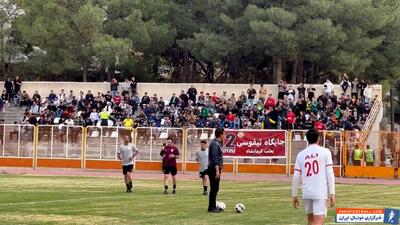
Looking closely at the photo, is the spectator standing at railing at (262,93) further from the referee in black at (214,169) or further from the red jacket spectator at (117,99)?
the referee in black at (214,169)

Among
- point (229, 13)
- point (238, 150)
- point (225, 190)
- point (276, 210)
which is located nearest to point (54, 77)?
point (229, 13)

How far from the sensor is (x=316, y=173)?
47.6 feet

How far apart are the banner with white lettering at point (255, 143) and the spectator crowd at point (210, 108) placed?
11.9 ft

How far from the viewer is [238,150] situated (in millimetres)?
43656

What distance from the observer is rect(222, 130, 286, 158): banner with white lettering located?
4353cm

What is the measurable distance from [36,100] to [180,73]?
17.3 metres

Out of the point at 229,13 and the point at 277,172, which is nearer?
the point at 277,172

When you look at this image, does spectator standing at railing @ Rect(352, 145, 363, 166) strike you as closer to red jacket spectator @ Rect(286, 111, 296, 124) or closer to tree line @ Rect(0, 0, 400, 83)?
red jacket spectator @ Rect(286, 111, 296, 124)

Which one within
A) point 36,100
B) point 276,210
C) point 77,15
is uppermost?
point 77,15

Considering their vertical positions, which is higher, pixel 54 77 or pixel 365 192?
pixel 54 77

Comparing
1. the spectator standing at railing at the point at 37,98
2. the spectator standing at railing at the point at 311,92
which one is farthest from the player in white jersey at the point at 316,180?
the spectator standing at railing at the point at 37,98

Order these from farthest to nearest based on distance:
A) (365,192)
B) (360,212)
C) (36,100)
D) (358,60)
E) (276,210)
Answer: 1. (358,60)
2. (36,100)
3. (365,192)
4. (276,210)
5. (360,212)

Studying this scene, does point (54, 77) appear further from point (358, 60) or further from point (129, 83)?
point (358, 60)

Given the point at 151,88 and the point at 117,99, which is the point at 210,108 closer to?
the point at 117,99
